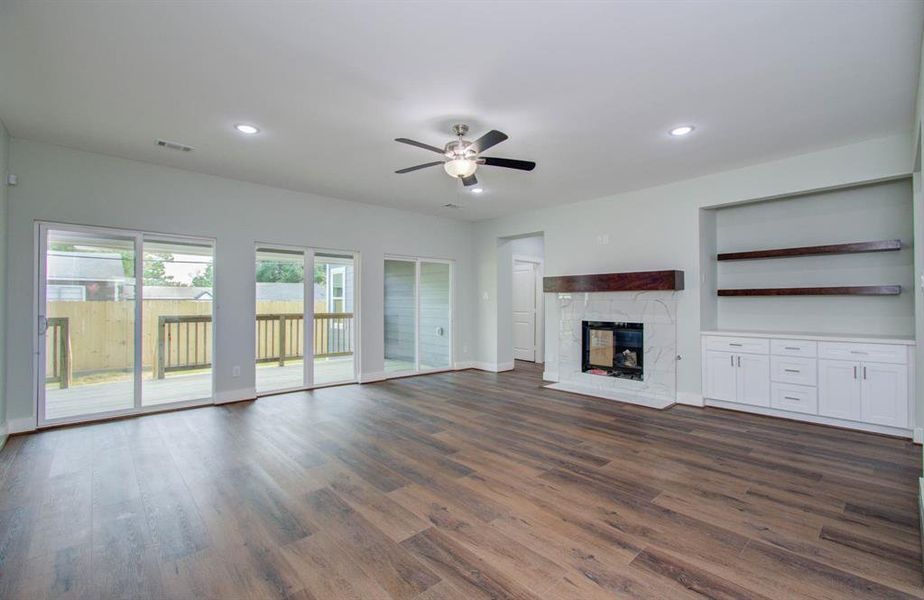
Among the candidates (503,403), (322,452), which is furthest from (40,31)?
(503,403)

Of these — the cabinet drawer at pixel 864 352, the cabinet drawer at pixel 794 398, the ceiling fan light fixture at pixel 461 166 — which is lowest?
the cabinet drawer at pixel 794 398

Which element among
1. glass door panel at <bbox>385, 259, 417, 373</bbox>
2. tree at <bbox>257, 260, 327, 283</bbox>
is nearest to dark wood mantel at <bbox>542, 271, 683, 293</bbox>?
glass door panel at <bbox>385, 259, 417, 373</bbox>

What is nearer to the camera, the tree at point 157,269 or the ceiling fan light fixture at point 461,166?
the ceiling fan light fixture at point 461,166

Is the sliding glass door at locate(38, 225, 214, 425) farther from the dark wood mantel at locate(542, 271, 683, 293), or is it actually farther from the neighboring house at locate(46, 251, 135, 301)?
the dark wood mantel at locate(542, 271, 683, 293)

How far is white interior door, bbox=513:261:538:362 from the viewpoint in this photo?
862 centimetres

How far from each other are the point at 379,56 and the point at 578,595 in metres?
3.08

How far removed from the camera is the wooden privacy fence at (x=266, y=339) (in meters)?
4.93

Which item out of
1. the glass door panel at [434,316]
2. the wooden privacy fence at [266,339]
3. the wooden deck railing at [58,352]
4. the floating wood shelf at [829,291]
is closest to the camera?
the floating wood shelf at [829,291]

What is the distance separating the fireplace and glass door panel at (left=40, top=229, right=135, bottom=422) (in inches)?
226

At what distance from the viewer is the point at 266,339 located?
5742mm

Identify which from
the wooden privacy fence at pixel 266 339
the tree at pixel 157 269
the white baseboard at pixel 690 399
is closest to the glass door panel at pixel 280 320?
the wooden privacy fence at pixel 266 339

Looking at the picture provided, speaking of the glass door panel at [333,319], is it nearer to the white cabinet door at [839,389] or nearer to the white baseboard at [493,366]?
the white baseboard at [493,366]

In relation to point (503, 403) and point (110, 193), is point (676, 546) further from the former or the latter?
point (110, 193)

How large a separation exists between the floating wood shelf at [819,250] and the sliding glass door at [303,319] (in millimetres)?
5220
